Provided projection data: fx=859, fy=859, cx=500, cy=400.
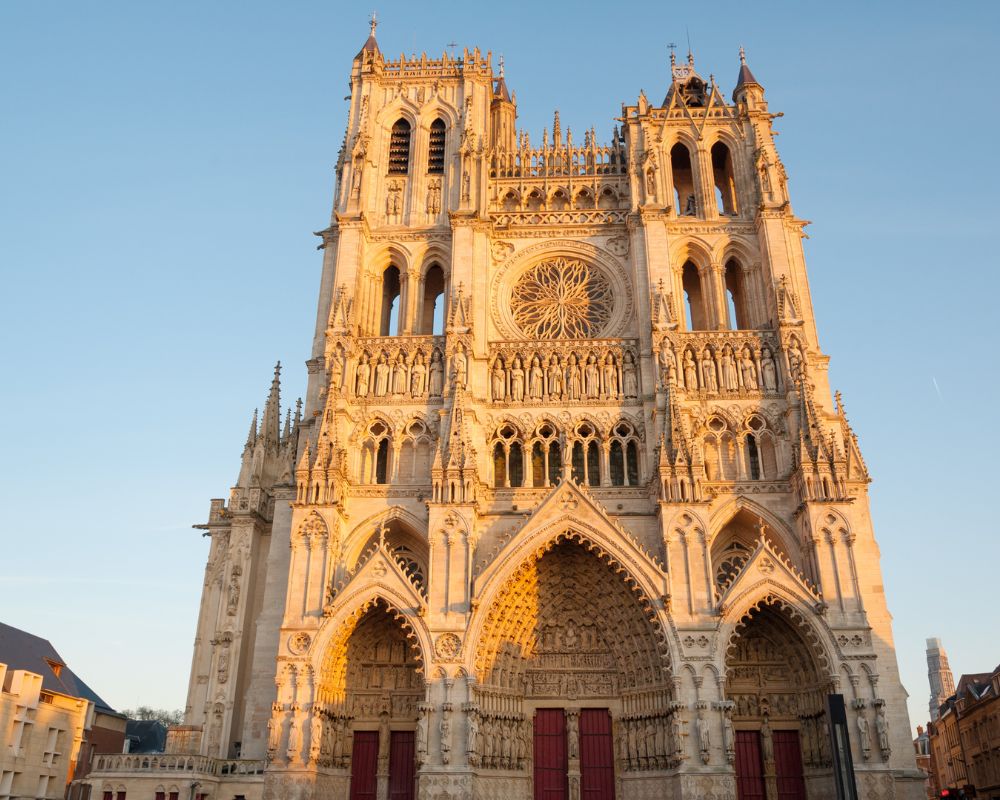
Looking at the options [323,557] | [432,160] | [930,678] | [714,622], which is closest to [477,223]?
[432,160]

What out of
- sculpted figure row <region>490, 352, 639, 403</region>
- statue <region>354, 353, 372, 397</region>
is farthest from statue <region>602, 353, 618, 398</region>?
statue <region>354, 353, 372, 397</region>

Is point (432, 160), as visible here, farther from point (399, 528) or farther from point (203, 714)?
point (203, 714)

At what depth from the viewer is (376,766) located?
24.0 m

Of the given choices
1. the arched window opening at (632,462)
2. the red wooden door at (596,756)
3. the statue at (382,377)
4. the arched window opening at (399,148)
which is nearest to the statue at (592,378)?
the arched window opening at (632,462)

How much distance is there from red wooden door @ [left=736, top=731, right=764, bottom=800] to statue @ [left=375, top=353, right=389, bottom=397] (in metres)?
14.5

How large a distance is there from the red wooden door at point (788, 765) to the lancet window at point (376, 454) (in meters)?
13.5

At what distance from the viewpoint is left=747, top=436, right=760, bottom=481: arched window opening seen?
2583cm

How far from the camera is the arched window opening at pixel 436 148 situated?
3219 cm

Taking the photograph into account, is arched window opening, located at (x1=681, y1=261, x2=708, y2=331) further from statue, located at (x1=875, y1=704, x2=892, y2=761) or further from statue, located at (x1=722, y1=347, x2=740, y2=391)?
statue, located at (x1=875, y1=704, x2=892, y2=761)

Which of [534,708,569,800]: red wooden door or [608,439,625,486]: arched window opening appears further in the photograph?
[608,439,625,486]: arched window opening

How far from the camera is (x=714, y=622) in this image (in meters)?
22.4

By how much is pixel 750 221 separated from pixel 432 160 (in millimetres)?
11883

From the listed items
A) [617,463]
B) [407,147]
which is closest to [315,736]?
[617,463]

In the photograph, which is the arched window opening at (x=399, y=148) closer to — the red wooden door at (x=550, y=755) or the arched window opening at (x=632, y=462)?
the arched window opening at (x=632, y=462)
